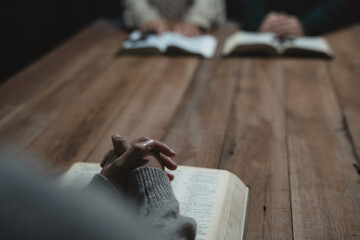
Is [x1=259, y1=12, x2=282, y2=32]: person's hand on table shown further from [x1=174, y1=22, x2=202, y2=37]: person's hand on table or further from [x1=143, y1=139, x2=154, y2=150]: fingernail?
[x1=143, y1=139, x2=154, y2=150]: fingernail

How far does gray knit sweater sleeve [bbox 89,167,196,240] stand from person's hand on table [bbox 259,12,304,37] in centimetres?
138

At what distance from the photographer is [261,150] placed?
1.04 meters

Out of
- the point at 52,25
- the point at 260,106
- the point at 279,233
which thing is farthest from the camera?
the point at 52,25

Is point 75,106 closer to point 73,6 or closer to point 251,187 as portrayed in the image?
point 251,187

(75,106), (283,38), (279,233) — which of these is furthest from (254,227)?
(283,38)

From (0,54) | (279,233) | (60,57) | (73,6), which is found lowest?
(0,54)

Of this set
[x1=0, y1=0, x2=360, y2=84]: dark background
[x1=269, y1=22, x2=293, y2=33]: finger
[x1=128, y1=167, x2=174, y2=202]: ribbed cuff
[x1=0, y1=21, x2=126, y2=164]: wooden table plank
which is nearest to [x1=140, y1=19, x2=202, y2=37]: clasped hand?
[x1=0, y1=21, x2=126, y2=164]: wooden table plank

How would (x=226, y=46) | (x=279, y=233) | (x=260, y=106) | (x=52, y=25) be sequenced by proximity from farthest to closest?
(x=52, y=25) → (x=226, y=46) → (x=260, y=106) → (x=279, y=233)

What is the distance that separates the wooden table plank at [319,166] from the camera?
781 mm

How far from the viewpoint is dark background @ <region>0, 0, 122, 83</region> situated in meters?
3.06

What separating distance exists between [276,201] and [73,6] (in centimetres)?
292

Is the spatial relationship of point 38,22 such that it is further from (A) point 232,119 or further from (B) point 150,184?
(B) point 150,184

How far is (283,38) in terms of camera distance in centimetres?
188

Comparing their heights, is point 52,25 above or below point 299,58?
below
